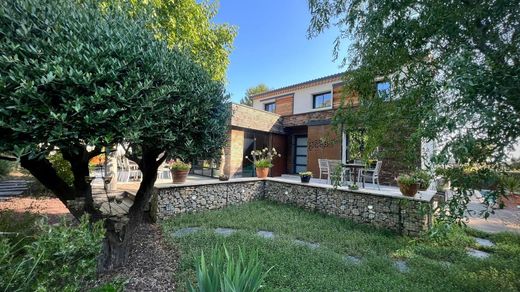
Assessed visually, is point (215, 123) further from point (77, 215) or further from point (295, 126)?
point (295, 126)

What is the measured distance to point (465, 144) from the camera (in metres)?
1.60

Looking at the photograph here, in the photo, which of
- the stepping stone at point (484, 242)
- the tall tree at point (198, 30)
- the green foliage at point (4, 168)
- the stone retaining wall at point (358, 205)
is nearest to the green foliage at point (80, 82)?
the tall tree at point (198, 30)

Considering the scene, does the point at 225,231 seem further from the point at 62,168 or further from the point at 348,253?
the point at 62,168

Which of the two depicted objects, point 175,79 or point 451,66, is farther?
point 175,79

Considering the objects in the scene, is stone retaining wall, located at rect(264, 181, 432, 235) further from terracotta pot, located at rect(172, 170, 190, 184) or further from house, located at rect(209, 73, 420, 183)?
terracotta pot, located at rect(172, 170, 190, 184)

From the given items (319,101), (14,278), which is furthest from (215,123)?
(319,101)

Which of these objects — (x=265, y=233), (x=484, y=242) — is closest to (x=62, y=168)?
(x=265, y=233)

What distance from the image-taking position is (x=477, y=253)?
4.66 meters

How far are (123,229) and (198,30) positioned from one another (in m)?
5.78

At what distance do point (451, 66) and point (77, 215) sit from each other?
14.8ft

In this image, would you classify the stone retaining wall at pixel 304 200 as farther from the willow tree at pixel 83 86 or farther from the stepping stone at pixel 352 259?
the willow tree at pixel 83 86

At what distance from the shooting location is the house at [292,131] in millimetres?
10648

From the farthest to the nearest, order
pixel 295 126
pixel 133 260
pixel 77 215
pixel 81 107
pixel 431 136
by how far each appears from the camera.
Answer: pixel 295 126 < pixel 133 260 < pixel 77 215 < pixel 81 107 < pixel 431 136

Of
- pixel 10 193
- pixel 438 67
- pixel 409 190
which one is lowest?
pixel 10 193
